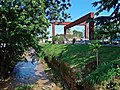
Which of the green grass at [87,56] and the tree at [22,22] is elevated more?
the tree at [22,22]

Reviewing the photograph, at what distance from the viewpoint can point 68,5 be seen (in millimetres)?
12148

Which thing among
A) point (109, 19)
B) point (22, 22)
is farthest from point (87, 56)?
point (22, 22)

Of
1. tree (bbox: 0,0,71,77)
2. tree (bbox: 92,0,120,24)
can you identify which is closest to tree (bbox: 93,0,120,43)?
tree (bbox: 92,0,120,24)

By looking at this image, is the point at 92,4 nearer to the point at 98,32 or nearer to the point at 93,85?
the point at 98,32

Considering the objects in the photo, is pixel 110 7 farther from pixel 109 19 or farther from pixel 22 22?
pixel 22 22

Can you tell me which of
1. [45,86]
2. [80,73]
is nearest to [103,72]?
[80,73]

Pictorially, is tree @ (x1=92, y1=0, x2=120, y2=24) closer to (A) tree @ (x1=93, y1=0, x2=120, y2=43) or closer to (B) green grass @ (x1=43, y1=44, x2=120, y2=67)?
(A) tree @ (x1=93, y1=0, x2=120, y2=43)

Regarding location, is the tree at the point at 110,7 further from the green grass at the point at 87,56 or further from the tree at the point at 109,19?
the green grass at the point at 87,56

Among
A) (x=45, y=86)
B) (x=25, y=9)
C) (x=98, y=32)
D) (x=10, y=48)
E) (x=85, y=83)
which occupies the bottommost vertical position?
(x=45, y=86)

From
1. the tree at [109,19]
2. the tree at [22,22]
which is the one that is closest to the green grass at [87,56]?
the tree at [109,19]

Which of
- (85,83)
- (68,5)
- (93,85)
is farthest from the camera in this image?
(68,5)

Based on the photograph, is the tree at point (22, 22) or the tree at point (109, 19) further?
the tree at point (109, 19)

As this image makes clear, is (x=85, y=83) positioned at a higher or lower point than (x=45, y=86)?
higher

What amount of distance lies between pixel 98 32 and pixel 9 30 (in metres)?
4.41
